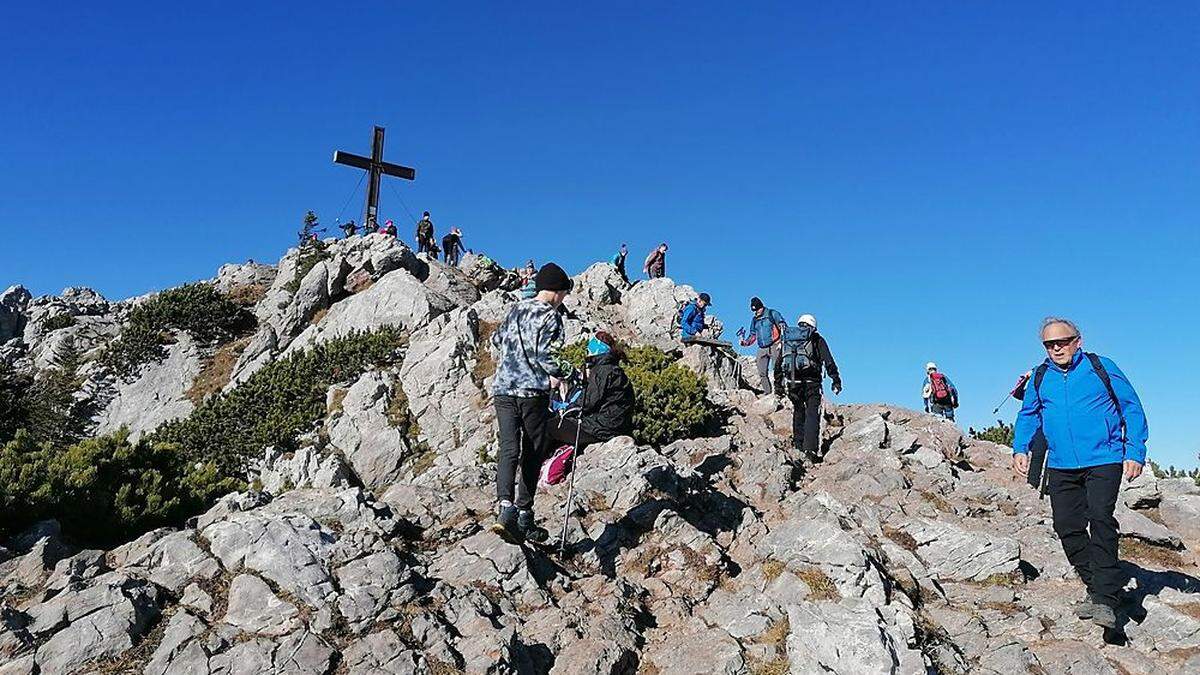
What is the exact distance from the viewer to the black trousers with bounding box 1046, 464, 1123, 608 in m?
6.26

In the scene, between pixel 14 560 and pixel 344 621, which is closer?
pixel 344 621

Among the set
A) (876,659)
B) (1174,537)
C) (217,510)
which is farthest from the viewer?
(1174,537)

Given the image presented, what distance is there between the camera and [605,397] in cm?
1057

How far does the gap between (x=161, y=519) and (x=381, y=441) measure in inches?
287

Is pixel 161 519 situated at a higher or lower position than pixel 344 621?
higher

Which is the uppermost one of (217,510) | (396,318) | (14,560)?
(396,318)

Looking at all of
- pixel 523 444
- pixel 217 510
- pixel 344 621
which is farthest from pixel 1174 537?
pixel 217 510

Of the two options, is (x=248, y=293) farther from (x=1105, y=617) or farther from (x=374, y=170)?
(x=1105, y=617)

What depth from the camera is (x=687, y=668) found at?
250 inches

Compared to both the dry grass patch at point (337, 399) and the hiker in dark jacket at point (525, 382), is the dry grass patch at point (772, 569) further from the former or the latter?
the dry grass patch at point (337, 399)

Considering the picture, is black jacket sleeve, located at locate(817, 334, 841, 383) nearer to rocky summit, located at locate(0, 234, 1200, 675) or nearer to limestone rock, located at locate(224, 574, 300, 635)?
rocky summit, located at locate(0, 234, 1200, 675)

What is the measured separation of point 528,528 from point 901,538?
4953 mm

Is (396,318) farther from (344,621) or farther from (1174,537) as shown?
(1174,537)

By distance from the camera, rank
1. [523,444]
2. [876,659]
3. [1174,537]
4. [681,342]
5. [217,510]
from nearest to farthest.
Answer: [876,659], [523,444], [217,510], [1174,537], [681,342]
